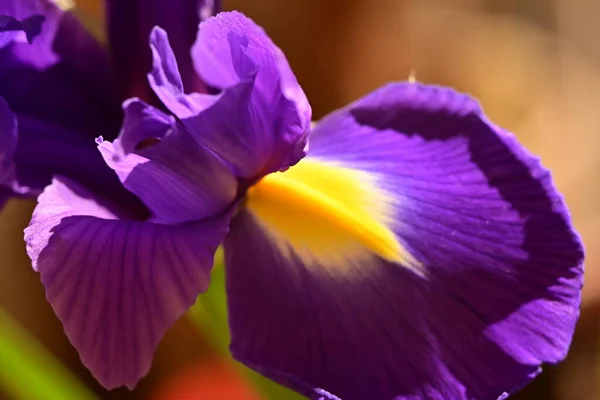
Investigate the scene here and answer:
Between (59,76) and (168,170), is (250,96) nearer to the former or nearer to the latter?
(168,170)

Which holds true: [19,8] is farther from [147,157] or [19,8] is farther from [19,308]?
[19,308]

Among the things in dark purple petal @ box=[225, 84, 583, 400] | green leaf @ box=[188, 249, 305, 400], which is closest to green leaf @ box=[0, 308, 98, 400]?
green leaf @ box=[188, 249, 305, 400]

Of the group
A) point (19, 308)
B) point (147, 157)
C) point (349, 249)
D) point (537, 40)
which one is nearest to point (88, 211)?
point (147, 157)

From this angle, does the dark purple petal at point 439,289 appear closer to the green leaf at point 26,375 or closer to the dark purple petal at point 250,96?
the dark purple petal at point 250,96

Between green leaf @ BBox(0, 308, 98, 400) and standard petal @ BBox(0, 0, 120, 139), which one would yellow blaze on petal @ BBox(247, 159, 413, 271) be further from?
green leaf @ BBox(0, 308, 98, 400)

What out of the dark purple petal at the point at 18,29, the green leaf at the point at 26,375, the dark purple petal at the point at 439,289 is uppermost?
the dark purple petal at the point at 18,29

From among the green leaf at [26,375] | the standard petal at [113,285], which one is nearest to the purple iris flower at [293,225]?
the standard petal at [113,285]
